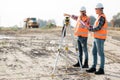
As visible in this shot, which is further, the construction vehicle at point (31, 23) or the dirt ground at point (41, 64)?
the construction vehicle at point (31, 23)

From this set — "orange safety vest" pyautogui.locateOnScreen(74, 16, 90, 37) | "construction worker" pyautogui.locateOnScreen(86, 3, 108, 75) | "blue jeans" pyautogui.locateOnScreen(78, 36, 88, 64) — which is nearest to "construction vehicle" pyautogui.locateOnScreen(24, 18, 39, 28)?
"blue jeans" pyautogui.locateOnScreen(78, 36, 88, 64)

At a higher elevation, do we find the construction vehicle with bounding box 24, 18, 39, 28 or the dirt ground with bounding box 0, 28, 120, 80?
the construction vehicle with bounding box 24, 18, 39, 28

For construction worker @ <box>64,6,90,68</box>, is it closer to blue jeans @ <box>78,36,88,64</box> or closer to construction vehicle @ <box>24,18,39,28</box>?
blue jeans @ <box>78,36,88,64</box>

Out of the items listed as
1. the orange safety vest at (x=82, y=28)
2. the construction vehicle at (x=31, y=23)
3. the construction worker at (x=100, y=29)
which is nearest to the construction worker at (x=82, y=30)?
the orange safety vest at (x=82, y=28)

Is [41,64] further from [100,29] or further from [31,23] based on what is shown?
[31,23]

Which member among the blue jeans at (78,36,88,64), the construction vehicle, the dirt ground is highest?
the construction vehicle

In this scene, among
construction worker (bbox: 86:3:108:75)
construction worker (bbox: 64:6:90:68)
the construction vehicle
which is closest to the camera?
construction worker (bbox: 86:3:108:75)

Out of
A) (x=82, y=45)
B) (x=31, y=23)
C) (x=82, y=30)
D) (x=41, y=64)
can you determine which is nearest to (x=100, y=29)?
(x=82, y=30)

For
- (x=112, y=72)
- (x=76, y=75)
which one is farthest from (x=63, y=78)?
(x=112, y=72)

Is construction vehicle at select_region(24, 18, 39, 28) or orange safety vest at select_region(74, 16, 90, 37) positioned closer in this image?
orange safety vest at select_region(74, 16, 90, 37)

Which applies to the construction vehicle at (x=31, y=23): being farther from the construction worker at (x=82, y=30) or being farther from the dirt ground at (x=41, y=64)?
the construction worker at (x=82, y=30)

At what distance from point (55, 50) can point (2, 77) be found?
14.9 ft

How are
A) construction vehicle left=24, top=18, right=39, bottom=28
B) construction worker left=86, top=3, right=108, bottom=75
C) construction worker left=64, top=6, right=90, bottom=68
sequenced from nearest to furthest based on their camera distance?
construction worker left=86, top=3, right=108, bottom=75
construction worker left=64, top=6, right=90, bottom=68
construction vehicle left=24, top=18, right=39, bottom=28

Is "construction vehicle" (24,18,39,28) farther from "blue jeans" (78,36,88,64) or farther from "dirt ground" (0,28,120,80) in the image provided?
"blue jeans" (78,36,88,64)
